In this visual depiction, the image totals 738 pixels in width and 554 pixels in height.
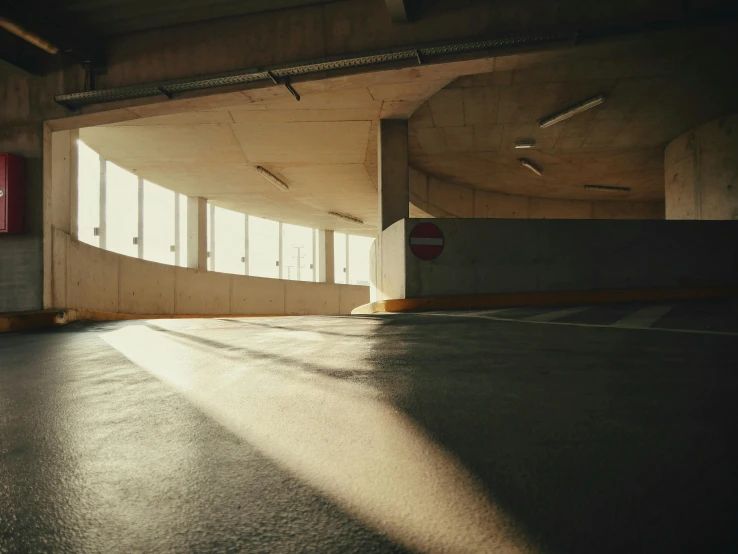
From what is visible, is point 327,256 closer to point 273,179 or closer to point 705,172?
point 273,179

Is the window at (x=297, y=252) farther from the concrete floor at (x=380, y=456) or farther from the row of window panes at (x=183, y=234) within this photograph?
the concrete floor at (x=380, y=456)

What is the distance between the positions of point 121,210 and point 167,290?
3.42 m

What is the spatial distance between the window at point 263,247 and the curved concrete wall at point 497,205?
1161 centimetres

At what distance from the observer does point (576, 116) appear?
1323 centimetres

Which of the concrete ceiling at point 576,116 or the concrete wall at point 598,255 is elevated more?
the concrete ceiling at point 576,116

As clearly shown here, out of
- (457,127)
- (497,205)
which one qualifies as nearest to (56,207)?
(457,127)

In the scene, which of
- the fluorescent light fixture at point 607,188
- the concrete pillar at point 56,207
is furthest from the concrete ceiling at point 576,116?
the concrete pillar at point 56,207

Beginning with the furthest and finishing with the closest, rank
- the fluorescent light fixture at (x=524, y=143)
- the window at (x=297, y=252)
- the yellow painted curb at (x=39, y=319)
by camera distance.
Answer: the window at (x=297, y=252) → the fluorescent light fixture at (x=524, y=143) → the yellow painted curb at (x=39, y=319)

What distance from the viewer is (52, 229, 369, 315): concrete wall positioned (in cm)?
1081

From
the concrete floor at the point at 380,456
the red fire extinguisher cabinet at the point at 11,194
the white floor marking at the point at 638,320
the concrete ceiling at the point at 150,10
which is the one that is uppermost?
the concrete ceiling at the point at 150,10

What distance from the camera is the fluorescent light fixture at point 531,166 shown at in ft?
56.0

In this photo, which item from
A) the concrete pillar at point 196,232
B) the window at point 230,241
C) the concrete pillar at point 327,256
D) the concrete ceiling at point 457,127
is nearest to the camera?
the concrete ceiling at point 457,127

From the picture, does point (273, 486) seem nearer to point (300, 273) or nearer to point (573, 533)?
point (573, 533)

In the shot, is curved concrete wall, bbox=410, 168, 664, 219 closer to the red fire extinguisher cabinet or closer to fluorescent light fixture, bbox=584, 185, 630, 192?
fluorescent light fixture, bbox=584, 185, 630, 192
